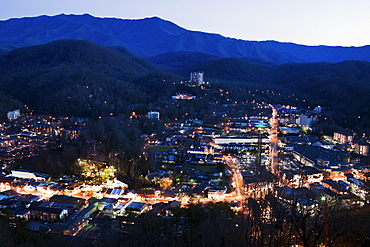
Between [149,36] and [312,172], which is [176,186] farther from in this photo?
[149,36]

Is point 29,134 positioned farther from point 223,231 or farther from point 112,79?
point 223,231

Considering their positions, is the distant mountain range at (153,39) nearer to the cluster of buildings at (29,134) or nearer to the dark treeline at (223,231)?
the cluster of buildings at (29,134)

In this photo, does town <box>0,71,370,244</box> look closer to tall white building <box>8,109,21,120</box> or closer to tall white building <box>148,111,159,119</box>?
tall white building <box>8,109,21,120</box>

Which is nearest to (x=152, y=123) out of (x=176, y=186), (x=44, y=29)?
(x=176, y=186)

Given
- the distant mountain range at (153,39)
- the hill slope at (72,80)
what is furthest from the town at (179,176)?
the distant mountain range at (153,39)

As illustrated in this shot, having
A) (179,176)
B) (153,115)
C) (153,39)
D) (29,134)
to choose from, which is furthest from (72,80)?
(153,39)
